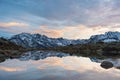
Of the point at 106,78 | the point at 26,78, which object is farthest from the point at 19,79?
the point at 106,78

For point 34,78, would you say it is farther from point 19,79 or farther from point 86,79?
point 86,79

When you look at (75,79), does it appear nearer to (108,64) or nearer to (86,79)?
(86,79)

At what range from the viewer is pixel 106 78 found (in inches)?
1513

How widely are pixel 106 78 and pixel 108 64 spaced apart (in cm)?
2467

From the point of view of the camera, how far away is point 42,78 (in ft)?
127

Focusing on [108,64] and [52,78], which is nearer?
[52,78]

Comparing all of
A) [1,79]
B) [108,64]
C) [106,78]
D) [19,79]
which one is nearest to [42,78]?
[19,79]

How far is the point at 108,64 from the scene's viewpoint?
62594 millimetres

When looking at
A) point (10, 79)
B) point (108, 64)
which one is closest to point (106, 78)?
point (10, 79)

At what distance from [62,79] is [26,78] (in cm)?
548

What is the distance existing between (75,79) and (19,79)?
8362 mm

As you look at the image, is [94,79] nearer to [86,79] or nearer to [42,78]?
[86,79]

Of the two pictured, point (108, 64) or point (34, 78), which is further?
point (108, 64)

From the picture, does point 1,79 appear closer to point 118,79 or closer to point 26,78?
A: point 26,78
